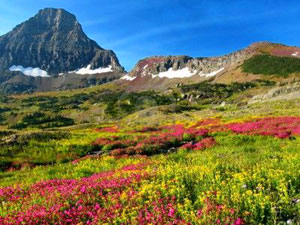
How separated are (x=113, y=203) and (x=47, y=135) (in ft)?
96.1

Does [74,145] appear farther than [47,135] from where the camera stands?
No

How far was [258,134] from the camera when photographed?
86.8 feet

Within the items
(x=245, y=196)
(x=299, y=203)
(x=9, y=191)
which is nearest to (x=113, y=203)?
(x=245, y=196)

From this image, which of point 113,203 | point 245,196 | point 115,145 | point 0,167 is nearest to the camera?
point 245,196

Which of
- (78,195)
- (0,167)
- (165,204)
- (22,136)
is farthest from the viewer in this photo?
(22,136)

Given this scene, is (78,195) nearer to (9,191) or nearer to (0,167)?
(9,191)

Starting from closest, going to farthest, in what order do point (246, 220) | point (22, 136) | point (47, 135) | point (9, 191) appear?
point (246, 220) → point (9, 191) → point (22, 136) → point (47, 135)

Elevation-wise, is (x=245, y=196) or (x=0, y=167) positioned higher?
(x=245, y=196)

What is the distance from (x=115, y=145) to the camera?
94.1 ft

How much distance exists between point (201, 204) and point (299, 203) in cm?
207

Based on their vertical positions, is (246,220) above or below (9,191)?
above

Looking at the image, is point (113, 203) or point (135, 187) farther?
point (135, 187)

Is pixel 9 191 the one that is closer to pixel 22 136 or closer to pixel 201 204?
pixel 201 204

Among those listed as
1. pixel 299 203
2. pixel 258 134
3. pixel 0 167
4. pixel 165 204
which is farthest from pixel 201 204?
pixel 258 134
